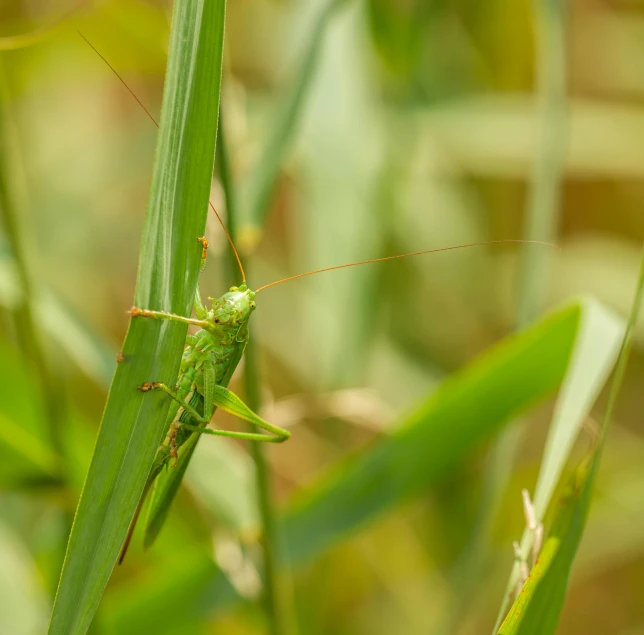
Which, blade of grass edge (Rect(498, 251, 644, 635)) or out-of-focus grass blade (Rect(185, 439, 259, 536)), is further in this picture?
out-of-focus grass blade (Rect(185, 439, 259, 536))

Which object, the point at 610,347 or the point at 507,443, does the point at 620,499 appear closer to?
the point at 507,443

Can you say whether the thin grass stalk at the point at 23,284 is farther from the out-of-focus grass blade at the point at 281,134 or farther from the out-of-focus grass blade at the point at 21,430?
the out-of-focus grass blade at the point at 281,134

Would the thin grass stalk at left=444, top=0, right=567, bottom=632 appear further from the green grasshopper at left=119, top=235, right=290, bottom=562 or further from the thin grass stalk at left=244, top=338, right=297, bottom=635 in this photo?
the green grasshopper at left=119, top=235, right=290, bottom=562

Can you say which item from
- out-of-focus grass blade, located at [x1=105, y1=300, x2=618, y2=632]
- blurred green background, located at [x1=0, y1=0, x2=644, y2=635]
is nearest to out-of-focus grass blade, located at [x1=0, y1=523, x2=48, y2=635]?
blurred green background, located at [x1=0, y1=0, x2=644, y2=635]

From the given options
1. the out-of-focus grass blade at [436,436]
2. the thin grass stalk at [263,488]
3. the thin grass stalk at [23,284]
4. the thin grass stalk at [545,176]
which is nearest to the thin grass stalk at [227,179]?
the thin grass stalk at [263,488]

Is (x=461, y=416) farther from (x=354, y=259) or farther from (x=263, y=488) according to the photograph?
(x=354, y=259)
